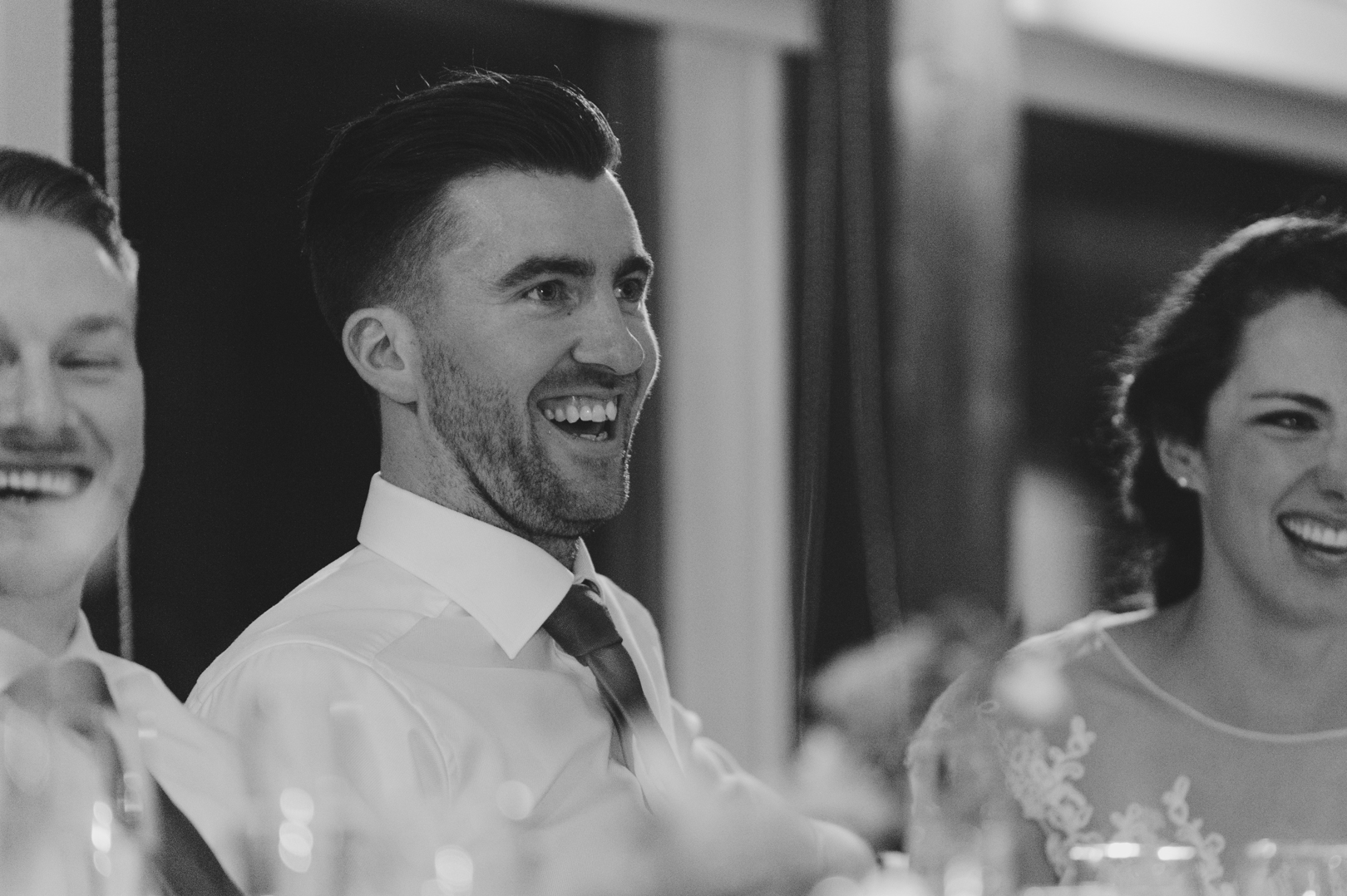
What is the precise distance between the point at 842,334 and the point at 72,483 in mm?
1009

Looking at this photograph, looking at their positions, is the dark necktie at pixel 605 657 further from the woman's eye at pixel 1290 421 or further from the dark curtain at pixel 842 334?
the woman's eye at pixel 1290 421

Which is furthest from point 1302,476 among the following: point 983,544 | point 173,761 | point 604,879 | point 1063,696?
point 173,761

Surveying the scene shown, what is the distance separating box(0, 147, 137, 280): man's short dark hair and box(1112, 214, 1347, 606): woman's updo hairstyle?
3.44ft

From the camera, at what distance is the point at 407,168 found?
47.2 inches

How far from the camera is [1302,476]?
157 centimetres

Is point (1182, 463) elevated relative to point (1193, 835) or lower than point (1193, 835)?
elevated

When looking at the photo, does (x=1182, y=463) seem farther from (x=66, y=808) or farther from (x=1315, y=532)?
(x=66, y=808)

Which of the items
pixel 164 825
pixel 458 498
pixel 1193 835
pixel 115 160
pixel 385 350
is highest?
pixel 115 160

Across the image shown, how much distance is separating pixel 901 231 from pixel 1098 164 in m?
0.61

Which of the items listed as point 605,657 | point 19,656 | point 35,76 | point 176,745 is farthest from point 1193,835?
point 35,76

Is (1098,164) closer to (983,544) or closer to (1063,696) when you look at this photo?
(983,544)

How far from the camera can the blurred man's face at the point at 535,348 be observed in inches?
46.9

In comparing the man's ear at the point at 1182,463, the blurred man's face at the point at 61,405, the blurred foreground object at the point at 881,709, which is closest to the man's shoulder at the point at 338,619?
the blurred man's face at the point at 61,405

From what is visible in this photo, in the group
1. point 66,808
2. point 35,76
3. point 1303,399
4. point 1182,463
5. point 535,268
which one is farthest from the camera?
point 1182,463
